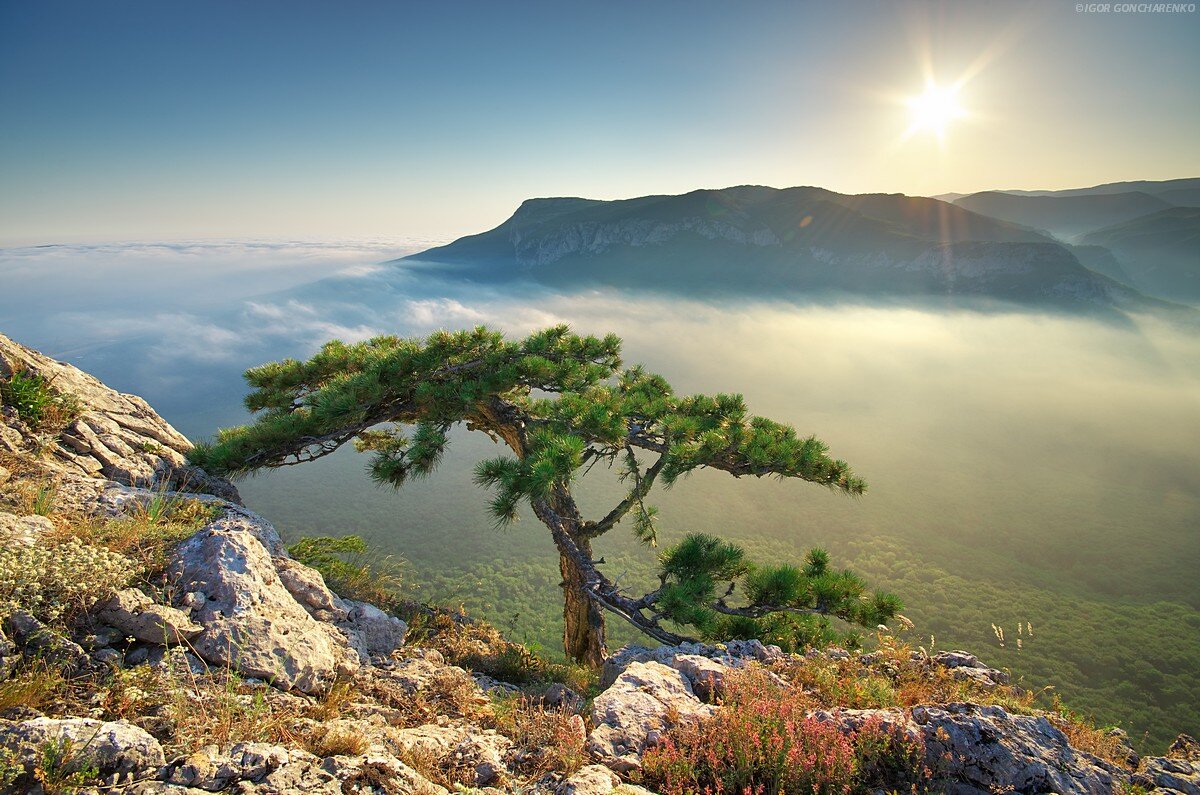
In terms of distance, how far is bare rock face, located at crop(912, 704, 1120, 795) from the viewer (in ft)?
10.2

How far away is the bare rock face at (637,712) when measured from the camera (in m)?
3.24

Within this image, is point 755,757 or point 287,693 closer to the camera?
point 755,757

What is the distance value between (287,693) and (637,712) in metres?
2.48

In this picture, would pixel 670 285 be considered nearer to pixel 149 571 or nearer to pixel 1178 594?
pixel 1178 594

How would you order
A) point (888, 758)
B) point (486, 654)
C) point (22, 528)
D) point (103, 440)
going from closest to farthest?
point (888, 758)
point (22, 528)
point (103, 440)
point (486, 654)

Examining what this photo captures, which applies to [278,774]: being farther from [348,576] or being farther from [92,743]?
[348,576]

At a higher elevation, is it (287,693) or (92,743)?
(92,743)

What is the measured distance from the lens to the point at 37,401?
5484mm

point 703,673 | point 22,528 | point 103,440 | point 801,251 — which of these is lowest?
point 703,673

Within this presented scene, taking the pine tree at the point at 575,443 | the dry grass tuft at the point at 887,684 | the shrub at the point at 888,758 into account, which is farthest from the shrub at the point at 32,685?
the dry grass tuft at the point at 887,684

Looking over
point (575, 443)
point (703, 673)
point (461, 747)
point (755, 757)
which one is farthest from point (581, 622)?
point (755, 757)

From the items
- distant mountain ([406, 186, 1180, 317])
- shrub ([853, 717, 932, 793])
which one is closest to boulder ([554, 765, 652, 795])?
shrub ([853, 717, 932, 793])

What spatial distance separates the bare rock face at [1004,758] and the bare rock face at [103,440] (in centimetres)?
719

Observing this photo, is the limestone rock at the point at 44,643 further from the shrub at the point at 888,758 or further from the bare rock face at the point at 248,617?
the shrub at the point at 888,758
